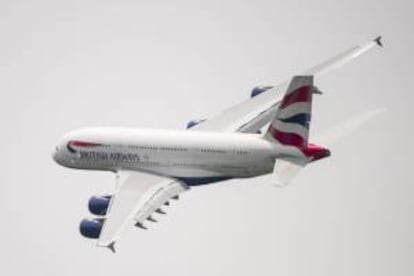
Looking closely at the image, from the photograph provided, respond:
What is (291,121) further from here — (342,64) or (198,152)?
(342,64)

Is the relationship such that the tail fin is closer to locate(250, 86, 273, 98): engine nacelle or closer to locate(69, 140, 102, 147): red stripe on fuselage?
locate(250, 86, 273, 98): engine nacelle

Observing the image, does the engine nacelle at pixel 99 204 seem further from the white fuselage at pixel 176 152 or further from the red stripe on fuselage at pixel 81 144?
the red stripe on fuselage at pixel 81 144

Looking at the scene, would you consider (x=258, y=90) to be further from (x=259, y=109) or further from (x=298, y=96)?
(x=298, y=96)

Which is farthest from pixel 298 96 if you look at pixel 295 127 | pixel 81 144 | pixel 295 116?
pixel 81 144

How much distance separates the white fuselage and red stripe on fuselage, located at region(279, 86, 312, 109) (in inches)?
170

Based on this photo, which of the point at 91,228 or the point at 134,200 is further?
the point at 134,200

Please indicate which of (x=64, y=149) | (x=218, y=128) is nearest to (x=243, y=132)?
(x=218, y=128)

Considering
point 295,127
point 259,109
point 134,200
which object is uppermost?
point 259,109

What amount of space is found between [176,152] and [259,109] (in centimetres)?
1285

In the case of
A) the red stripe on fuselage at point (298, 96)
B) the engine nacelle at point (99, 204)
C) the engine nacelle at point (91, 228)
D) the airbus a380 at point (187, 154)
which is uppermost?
the red stripe on fuselage at point (298, 96)

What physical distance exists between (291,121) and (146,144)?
565 inches

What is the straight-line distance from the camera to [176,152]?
10838 centimetres

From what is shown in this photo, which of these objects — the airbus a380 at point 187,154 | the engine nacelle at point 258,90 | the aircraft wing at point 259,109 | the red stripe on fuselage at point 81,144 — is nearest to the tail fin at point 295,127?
the airbus a380 at point 187,154

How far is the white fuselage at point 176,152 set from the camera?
106938mm
